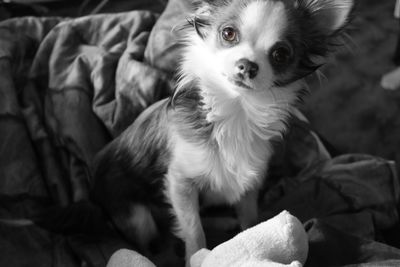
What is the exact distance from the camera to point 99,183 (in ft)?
5.85

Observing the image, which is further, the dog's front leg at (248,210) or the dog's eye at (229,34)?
the dog's front leg at (248,210)

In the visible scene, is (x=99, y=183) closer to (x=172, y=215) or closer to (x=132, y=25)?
(x=172, y=215)

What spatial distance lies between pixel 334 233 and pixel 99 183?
0.85 meters

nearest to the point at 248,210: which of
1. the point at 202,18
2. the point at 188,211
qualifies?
the point at 188,211

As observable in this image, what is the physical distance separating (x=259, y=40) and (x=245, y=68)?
0.11 meters

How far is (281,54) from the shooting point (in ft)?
4.61

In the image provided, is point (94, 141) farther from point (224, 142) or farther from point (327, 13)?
point (327, 13)

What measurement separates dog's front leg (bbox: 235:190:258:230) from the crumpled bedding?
4.2 inches

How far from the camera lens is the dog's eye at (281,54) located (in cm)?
138

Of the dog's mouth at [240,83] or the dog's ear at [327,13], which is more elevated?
the dog's ear at [327,13]

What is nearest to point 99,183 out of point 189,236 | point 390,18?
point 189,236

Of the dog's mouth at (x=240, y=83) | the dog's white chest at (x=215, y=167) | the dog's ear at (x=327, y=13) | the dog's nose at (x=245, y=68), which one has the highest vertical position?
the dog's ear at (x=327, y=13)

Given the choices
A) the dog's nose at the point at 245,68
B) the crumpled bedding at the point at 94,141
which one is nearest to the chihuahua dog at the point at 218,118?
the dog's nose at the point at 245,68

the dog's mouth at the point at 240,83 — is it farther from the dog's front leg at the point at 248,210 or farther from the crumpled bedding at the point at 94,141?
the dog's front leg at the point at 248,210
